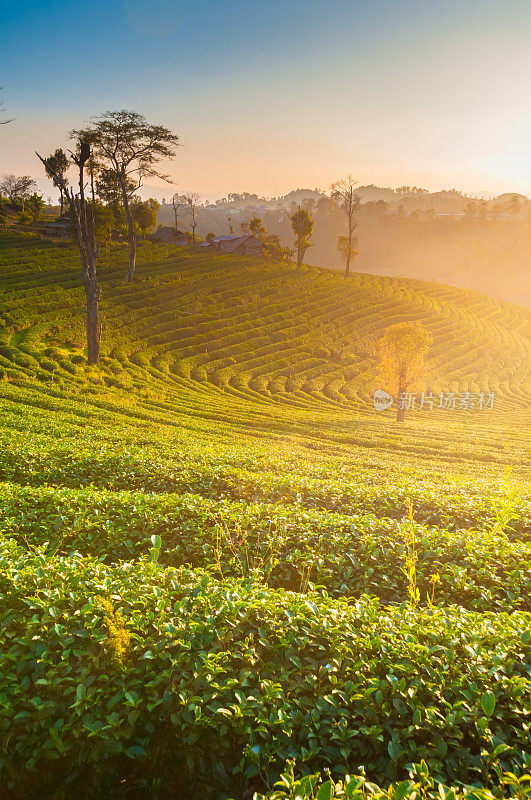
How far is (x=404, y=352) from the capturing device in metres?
53.2

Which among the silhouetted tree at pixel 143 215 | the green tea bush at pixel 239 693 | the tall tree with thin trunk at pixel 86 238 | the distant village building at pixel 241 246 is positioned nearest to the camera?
the green tea bush at pixel 239 693

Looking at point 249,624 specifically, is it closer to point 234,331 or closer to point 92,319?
point 92,319

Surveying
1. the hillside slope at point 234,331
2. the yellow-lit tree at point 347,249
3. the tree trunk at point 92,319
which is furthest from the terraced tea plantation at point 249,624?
the yellow-lit tree at point 347,249

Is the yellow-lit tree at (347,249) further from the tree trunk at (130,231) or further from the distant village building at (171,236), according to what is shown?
the tree trunk at (130,231)

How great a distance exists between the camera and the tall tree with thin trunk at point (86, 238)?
4184cm

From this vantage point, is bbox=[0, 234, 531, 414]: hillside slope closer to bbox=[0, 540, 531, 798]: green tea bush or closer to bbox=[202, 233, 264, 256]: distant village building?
bbox=[202, 233, 264, 256]: distant village building

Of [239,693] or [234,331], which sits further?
[234,331]

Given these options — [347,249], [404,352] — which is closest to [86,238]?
[404,352]

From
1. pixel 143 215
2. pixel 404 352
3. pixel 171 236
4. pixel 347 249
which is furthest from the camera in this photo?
pixel 171 236

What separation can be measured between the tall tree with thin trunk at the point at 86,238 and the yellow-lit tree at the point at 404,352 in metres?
34.6

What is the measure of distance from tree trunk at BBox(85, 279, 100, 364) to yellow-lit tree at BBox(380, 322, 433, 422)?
34289 mm

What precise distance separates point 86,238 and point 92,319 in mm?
8577

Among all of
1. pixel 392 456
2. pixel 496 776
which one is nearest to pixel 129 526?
pixel 496 776

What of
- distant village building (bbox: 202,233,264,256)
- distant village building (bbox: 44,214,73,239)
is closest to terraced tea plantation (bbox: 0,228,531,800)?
distant village building (bbox: 44,214,73,239)
